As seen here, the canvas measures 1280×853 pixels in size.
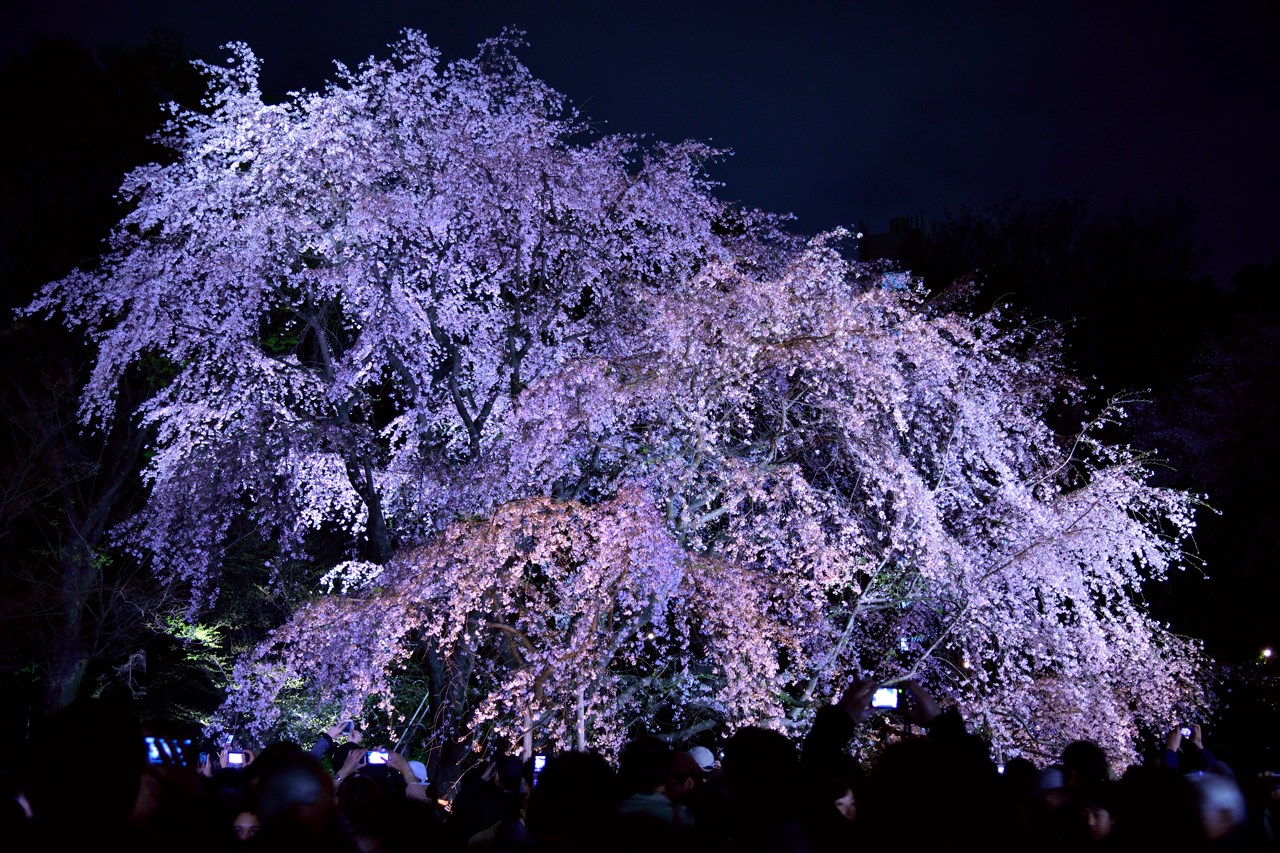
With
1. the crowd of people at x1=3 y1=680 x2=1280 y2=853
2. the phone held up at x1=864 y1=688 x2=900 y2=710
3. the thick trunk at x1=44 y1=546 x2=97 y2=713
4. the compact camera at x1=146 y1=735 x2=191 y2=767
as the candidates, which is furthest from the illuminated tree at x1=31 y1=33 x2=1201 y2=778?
the crowd of people at x1=3 y1=680 x2=1280 y2=853

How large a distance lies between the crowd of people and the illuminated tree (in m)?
6.12

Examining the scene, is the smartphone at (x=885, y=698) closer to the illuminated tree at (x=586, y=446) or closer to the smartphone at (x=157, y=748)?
the smartphone at (x=157, y=748)

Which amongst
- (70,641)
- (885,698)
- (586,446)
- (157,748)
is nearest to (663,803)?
(157,748)

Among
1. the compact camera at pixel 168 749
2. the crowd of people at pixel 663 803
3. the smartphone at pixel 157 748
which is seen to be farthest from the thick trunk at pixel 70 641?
the crowd of people at pixel 663 803

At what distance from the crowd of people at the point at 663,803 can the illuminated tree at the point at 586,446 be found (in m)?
6.12

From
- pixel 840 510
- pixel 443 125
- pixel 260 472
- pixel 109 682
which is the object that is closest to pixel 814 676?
pixel 840 510

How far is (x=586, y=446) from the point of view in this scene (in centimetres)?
1234

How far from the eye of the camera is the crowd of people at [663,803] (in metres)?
2.27

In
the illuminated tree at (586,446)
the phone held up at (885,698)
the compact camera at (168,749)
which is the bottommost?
the compact camera at (168,749)

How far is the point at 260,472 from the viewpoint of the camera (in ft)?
44.0

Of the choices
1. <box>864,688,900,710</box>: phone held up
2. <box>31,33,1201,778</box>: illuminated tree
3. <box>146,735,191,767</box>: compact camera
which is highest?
<box>31,33,1201,778</box>: illuminated tree

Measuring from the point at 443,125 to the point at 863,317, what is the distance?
662 centimetres

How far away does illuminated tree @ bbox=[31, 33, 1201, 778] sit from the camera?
10.9 metres

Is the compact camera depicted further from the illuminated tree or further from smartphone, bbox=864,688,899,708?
the illuminated tree
